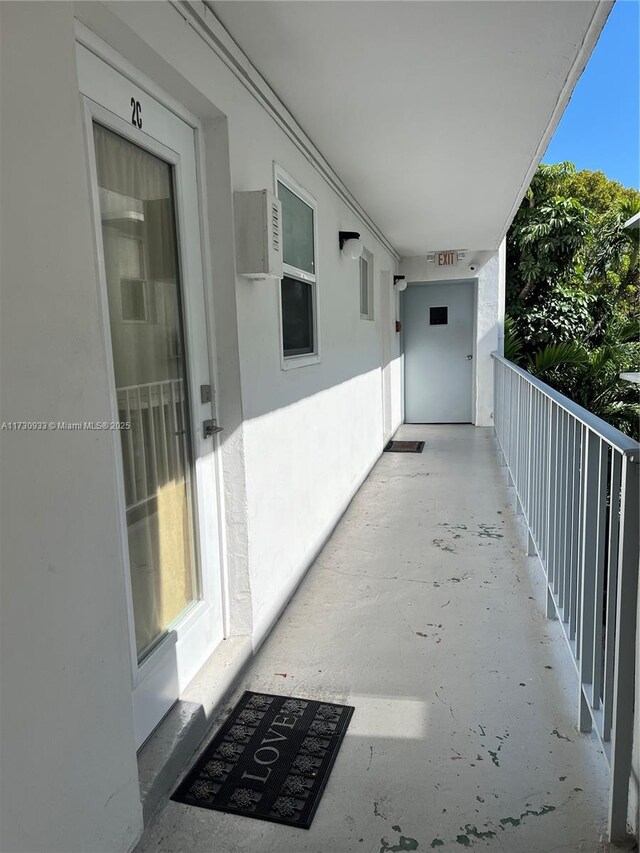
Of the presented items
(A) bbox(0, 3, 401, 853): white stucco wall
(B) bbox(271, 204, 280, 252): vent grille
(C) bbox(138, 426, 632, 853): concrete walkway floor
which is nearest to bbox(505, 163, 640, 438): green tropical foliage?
(C) bbox(138, 426, 632, 853): concrete walkway floor

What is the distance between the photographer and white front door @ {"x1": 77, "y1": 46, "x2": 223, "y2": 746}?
66.2 inches

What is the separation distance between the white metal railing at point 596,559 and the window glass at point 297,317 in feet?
4.36

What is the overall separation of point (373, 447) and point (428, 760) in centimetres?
418

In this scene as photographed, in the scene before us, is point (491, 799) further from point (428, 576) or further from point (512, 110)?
point (512, 110)

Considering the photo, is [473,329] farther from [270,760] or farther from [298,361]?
[270,760]

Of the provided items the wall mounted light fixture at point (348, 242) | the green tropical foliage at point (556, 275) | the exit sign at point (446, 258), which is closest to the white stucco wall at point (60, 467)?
the wall mounted light fixture at point (348, 242)

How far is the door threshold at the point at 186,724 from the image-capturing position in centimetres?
167

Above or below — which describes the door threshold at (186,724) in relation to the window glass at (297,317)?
below

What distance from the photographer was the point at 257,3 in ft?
6.12

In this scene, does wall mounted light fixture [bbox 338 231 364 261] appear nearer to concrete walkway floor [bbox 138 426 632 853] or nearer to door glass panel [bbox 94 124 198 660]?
concrete walkway floor [bbox 138 426 632 853]

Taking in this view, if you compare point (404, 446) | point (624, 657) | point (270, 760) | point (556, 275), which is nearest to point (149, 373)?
point (270, 760)

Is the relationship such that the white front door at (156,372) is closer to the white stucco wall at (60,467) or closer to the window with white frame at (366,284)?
the white stucco wall at (60,467)

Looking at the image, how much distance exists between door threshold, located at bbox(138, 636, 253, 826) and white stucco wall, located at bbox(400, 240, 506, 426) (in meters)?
6.30
